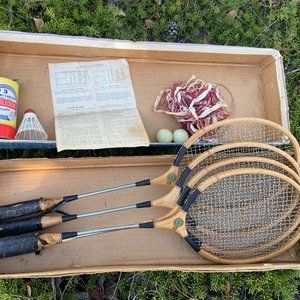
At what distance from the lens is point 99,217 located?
1930 millimetres

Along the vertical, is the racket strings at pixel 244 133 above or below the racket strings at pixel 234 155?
above

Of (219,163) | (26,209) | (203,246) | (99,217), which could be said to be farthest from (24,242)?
(219,163)

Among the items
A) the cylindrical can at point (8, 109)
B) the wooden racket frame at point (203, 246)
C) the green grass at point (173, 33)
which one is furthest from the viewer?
the green grass at point (173, 33)

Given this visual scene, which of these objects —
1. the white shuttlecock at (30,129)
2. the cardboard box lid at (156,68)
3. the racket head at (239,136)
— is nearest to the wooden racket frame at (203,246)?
the racket head at (239,136)

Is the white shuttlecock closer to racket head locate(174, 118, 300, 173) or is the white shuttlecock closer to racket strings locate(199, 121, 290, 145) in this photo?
racket head locate(174, 118, 300, 173)

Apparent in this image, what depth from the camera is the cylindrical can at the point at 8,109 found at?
1.83 meters

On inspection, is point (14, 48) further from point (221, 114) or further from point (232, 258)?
point (232, 258)

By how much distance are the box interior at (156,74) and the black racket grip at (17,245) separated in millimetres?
532

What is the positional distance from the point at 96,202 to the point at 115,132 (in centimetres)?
35

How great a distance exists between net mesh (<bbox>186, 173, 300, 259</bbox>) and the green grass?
0.81 ft

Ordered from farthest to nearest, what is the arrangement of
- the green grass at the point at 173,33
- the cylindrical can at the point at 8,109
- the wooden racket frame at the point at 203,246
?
the green grass at the point at 173,33
the cylindrical can at the point at 8,109
the wooden racket frame at the point at 203,246

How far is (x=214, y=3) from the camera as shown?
241 cm

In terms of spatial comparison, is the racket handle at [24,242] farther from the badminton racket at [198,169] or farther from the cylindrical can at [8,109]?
the cylindrical can at [8,109]

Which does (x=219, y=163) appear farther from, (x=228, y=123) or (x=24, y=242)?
(x=24, y=242)
